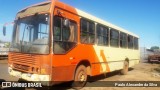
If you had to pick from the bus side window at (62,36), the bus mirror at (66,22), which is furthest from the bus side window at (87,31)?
the bus mirror at (66,22)

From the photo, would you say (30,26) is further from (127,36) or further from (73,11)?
(127,36)

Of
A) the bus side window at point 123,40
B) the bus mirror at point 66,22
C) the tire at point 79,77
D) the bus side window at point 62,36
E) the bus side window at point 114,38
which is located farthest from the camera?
the bus side window at point 123,40

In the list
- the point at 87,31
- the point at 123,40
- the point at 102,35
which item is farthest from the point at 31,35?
the point at 123,40

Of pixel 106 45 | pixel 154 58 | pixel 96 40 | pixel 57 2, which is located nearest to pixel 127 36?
pixel 106 45

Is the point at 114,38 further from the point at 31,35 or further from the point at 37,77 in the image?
the point at 37,77

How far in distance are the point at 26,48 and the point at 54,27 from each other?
1.28 metres

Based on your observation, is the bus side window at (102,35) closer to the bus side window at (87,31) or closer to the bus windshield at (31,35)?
the bus side window at (87,31)

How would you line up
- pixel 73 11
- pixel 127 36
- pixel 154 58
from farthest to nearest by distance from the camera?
pixel 154 58, pixel 127 36, pixel 73 11

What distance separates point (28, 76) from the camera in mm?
7996

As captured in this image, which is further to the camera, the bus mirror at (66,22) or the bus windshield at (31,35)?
the bus mirror at (66,22)

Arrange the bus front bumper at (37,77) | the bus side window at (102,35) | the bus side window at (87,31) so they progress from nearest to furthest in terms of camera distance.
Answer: the bus front bumper at (37,77) < the bus side window at (87,31) < the bus side window at (102,35)

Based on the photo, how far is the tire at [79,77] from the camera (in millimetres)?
9297

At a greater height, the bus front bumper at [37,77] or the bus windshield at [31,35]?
the bus windshield at [31,35]

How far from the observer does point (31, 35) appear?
8438 millimetres
